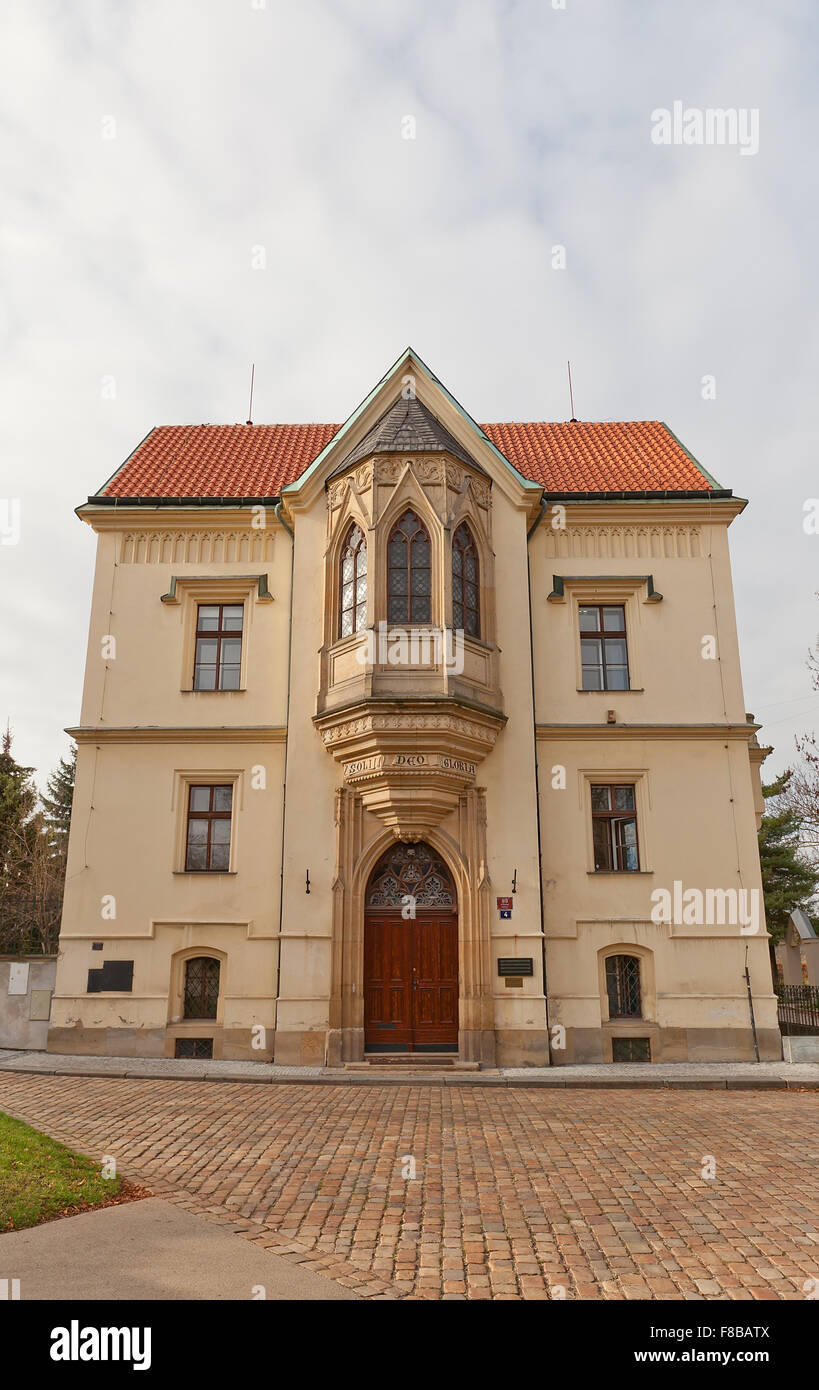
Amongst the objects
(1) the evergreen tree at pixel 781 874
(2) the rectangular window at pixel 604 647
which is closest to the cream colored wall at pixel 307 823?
(2) the rectangular window at pixel 604 647

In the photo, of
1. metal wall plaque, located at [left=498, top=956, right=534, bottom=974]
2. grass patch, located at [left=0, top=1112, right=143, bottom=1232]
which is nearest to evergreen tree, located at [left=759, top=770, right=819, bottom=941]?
metal wall plaque, located at [left=498, top=956, right=534, bottom=974]

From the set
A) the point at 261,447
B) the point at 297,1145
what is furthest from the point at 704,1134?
the point at 261,447

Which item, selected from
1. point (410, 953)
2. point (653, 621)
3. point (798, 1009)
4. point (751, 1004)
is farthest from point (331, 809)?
point (798, 1009)

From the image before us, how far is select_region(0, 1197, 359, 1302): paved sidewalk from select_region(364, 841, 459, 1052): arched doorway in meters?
9.79

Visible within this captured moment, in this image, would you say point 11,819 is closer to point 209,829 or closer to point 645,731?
point 209,829

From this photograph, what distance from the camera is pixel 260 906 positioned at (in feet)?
56.7

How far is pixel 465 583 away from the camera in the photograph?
17719 mm

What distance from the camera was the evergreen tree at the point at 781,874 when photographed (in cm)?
3791

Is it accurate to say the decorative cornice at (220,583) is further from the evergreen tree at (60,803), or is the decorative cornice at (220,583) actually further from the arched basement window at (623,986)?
the evergreen tree at (60,803)

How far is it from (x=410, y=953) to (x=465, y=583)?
7074 millimetres

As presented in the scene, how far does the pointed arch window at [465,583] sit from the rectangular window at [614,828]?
13.7ft

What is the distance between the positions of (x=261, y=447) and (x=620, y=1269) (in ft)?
64.6

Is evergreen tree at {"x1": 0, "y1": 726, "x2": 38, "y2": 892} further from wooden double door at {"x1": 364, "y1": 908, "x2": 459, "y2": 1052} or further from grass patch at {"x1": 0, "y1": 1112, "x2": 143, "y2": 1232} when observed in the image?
grass patch at {"x1": 0, "y1": 1112, "x2": 143, "y2": 1232}

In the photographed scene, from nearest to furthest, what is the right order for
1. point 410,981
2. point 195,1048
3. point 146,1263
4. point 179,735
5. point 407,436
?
point 146,1263, point 410,981, point 195,1048, point 407,436, point 179,735
